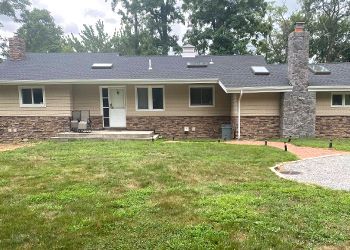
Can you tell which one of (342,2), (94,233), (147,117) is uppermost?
(342,2)

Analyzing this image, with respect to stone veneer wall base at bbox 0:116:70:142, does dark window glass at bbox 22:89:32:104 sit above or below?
above

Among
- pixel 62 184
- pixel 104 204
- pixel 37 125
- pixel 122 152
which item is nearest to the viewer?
pixel 104 204

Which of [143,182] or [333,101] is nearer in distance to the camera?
[143,182]

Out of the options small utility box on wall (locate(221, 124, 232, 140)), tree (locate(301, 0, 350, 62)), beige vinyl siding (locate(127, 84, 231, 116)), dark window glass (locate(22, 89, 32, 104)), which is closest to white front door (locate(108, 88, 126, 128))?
beige vinyl siding (locate(127, 84, 231, 116))

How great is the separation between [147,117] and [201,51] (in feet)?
47.4

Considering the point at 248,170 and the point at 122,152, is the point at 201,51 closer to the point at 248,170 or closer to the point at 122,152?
the point at 122,152

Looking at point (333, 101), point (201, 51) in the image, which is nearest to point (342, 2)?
point (201, 51)

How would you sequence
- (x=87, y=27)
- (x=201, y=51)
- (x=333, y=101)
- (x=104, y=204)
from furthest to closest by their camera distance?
1. (x=87, y=27)
2. (x=201, y=51)
3. (x=333, y=101)
4. (x=104, y=204)

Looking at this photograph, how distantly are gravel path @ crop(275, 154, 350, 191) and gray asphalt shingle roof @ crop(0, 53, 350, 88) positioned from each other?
209 inches

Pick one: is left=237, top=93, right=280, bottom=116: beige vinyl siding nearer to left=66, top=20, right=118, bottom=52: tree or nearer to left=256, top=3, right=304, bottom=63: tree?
left=256, top=3, right=304, bottom=63: tree

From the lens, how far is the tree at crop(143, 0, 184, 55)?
2848 cm

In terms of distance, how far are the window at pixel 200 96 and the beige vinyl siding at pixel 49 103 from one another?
5.66 metres

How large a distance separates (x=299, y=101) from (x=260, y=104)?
157cm

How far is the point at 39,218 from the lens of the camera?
13.4 feet
